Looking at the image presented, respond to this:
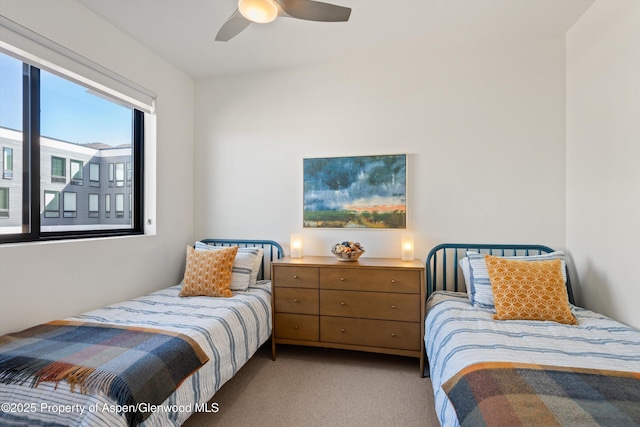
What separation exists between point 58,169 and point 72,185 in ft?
0.50

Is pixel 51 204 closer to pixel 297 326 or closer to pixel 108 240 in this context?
pixel 108 240

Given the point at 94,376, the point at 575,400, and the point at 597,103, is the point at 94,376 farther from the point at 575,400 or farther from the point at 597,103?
the point at 597,103

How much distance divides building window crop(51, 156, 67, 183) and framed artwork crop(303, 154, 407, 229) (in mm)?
1884

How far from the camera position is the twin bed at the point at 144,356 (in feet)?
3.88

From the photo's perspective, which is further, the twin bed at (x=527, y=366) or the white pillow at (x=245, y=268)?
the white pillow at (x=245, y=268)

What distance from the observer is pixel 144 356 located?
1393mm

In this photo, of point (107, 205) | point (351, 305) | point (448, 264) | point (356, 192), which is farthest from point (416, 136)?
point (107, 205)

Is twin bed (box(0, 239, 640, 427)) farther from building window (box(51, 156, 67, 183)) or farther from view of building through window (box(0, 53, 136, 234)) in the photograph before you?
building window (box(51, 156, 67, 183))

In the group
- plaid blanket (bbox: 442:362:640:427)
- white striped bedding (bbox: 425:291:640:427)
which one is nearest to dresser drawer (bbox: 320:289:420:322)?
white striped bedding (bbox: 425:291:640:427)

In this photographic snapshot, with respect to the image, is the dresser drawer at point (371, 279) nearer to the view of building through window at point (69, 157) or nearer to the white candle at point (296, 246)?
the white candle at point (296, 246)

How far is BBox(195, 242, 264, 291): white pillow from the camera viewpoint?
8.40ft

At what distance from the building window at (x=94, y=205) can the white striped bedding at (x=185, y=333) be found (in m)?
0.77

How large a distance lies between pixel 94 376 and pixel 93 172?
179cm

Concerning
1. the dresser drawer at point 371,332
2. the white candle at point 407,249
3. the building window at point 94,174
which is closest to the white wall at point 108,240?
the building window at point 94,174
